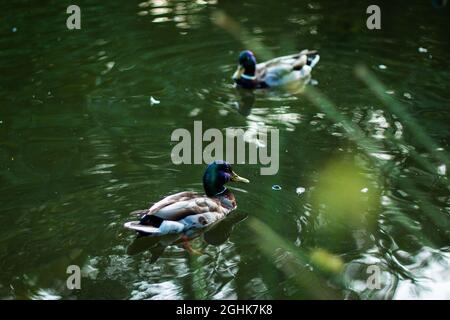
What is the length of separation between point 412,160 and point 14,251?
4.50m

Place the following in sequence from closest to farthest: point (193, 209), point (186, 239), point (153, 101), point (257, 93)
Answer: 1. point (186, 239)
2. point (193, 209)
3. point (153, 101)
4. point (257, 93)

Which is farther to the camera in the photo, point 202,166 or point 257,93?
point 257,93

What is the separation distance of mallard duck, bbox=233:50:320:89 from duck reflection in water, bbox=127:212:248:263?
12.5 feet

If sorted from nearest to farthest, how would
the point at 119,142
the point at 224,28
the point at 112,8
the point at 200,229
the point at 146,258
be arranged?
the point at 146,258
the point at 200,229
the point at 119,142
the point at 224,28
the point at 112,8

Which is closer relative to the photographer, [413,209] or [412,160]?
[413,209]

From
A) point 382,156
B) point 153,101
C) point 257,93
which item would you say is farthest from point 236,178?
point 257,93

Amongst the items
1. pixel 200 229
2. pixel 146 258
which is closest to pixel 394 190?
pixel 200 229

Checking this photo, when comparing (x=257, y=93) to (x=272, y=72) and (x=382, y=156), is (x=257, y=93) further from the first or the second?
(x=382, y=156)

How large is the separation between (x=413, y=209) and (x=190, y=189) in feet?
7.68

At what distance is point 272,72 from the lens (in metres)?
11.3

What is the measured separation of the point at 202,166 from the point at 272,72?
3.17m

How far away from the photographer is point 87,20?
45.6 ft

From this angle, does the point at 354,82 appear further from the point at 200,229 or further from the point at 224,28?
the point at 200,229

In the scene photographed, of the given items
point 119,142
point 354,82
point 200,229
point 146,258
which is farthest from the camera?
point 354,82
